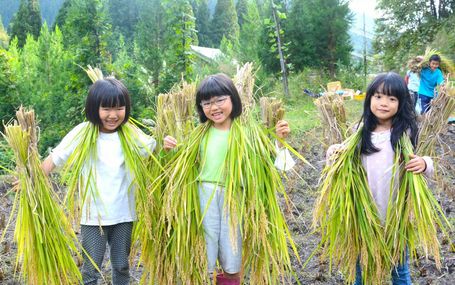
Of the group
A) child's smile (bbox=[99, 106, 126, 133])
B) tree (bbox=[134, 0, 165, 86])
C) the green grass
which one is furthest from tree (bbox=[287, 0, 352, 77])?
child's smile (bbox=[99, 106, 126, 133])

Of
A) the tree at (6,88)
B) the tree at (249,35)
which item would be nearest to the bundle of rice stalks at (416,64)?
the tree at (249,35)

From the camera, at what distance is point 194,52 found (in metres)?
9.59

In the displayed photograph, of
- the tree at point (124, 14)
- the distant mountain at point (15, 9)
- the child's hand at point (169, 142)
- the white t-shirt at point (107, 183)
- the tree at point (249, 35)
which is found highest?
the distant mountain at point (15, 9)

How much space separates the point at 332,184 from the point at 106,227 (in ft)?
3.76

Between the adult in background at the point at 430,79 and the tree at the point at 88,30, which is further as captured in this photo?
the tree at the point at 88,30

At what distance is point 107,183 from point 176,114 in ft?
1.63

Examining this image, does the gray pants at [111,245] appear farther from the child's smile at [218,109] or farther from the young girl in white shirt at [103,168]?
the child's smile at [218,109]

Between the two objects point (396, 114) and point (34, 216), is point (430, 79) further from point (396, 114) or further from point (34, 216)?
point (34, 216)

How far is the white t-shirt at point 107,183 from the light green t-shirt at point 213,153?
0.39 meters

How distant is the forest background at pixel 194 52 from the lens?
8656 millimetres

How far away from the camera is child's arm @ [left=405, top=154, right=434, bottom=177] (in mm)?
2125

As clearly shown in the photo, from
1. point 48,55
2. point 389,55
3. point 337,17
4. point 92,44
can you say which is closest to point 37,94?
point 48,55

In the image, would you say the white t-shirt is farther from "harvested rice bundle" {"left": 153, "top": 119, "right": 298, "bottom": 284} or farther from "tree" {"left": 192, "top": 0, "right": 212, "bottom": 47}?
"tree" {"left": 192, "top": 0, "right": 212, "bottom": 47}

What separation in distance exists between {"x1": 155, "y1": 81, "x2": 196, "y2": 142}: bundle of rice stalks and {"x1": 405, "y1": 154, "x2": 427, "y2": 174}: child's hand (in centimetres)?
110
